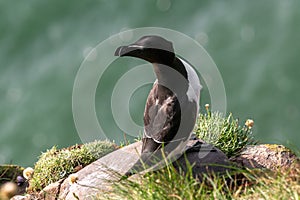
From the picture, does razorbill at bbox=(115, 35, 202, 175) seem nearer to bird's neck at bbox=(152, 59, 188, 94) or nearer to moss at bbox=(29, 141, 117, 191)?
bird's neck at bbox=(152, 59, 188, 94)

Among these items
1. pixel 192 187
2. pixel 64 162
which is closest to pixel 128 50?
pixel 192 187

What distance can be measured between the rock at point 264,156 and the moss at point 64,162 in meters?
1.86

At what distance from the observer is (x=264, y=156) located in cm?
747

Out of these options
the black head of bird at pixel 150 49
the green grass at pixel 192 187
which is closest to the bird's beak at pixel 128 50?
the black head of bird at pixel 150 49

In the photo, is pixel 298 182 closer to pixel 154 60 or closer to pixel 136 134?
pixel 154 60

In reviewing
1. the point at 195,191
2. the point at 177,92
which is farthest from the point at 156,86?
the point at 195,191

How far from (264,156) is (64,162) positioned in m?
2.61

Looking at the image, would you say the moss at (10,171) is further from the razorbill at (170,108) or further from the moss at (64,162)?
the razorbill at (170,108)

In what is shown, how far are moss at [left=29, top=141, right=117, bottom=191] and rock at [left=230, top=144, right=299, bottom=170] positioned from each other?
1.86 meters

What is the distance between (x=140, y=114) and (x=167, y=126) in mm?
5964

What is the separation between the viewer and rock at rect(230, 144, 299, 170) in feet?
24.0

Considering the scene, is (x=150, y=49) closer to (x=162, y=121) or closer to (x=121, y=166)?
(x=162, y=121)

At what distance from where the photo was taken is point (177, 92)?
604 cm

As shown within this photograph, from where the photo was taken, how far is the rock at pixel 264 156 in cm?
730
